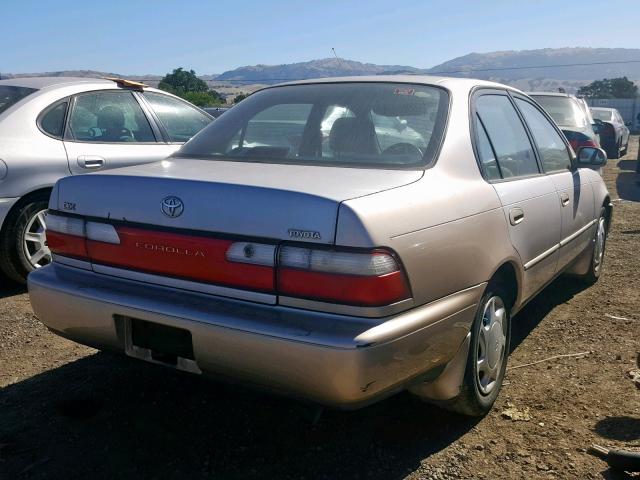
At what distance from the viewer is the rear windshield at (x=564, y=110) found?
10414 millimetres

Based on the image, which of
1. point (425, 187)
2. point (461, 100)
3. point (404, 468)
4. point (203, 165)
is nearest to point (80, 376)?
point (203, 165)

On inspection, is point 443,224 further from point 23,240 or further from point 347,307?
point 23,240

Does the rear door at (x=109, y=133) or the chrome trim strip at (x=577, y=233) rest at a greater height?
the rear door at (x=109, y=133)

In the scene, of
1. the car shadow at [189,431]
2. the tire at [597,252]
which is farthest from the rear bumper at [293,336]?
the tire at [597,252]

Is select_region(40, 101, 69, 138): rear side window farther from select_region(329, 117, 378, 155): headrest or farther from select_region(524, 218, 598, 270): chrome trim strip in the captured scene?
Result: select_region(524, 218, 598, 270): chrome trim strip

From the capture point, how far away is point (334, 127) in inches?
133

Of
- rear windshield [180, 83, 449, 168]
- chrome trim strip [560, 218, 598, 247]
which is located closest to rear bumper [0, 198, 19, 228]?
rear windshield [180, 83, 449, 168]

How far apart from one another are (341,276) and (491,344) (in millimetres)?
1172

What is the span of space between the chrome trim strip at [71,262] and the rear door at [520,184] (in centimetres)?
184

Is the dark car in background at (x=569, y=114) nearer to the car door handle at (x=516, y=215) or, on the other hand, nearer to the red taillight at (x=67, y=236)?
the car door handle at (x=516, y=215)

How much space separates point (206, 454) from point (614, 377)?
7.41 ft

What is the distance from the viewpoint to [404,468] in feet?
9.06

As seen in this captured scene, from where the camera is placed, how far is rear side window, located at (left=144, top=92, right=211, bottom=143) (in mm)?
6090

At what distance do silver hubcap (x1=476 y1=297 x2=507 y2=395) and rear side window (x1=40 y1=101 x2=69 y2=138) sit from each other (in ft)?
12.0
